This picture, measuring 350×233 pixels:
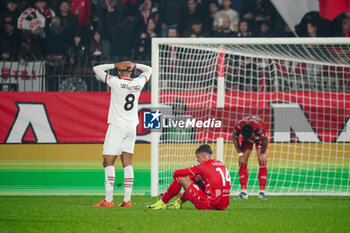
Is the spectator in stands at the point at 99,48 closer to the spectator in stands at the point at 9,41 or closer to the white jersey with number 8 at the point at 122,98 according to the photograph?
the spectator in stands at the point at 9,41

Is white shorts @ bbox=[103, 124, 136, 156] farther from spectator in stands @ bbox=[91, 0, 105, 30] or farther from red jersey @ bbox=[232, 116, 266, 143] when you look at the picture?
Answer: spectator in stands @ bbox=[91, 0, 105, 30]

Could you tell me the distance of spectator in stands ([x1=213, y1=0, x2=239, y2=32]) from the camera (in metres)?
14.3

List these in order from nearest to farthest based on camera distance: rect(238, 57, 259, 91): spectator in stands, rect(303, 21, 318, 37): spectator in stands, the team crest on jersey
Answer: the team crest on jersey < rect(238, 57, 259, 91): spectator in stands < rect(303, 21, 318, 37): spectator in stands

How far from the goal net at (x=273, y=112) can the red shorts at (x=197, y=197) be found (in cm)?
231

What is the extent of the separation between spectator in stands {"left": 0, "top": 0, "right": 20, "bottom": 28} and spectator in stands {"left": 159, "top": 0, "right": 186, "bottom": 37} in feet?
10.6

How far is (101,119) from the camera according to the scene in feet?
37.0

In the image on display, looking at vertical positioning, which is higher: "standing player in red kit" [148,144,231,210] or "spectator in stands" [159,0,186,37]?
"spectator in stands" [159,0,186,37]

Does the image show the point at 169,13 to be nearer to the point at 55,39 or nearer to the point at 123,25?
the point at 123,25

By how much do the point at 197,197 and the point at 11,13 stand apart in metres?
9.13

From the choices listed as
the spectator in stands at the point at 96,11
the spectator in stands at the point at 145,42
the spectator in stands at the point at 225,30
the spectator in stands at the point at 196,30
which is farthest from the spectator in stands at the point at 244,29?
the spectator in stands at the point at 96,11

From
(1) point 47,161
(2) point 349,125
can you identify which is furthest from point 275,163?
(1) point 47,161

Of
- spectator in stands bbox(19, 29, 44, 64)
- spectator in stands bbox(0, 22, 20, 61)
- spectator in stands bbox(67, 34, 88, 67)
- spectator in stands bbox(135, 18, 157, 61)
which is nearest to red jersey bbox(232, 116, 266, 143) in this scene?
spectator in stands bbox(135, 18, 157, 61)

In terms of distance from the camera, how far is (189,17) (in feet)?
46.9

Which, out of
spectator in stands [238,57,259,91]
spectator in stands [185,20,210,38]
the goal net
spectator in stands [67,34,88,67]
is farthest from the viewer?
spectator in stands [185,20,210,38]
